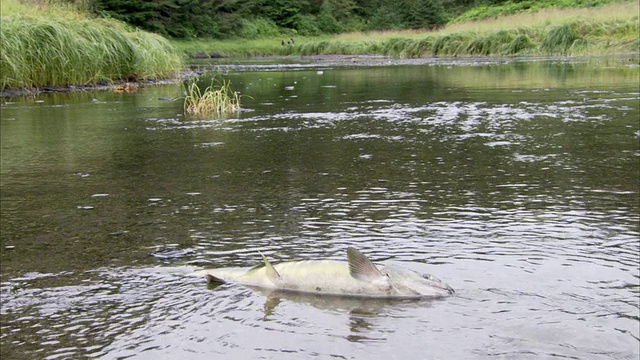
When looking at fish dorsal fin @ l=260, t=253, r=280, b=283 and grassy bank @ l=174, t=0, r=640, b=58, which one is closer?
fish dorsal fin @ l=260, t=253, r=280, b=283

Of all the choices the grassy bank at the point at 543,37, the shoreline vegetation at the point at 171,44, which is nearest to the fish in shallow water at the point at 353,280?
the shoreline vegetation at the point at 171,44

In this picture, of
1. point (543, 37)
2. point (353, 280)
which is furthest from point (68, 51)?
point (543, 37)

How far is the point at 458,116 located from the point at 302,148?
3004 mm

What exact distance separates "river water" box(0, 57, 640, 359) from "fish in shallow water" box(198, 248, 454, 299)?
0.06 meters

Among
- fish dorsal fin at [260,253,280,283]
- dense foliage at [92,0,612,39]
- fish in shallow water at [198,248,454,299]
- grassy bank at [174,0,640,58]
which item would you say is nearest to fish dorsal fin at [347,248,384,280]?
fish in shallow water at [198,248,454,299]

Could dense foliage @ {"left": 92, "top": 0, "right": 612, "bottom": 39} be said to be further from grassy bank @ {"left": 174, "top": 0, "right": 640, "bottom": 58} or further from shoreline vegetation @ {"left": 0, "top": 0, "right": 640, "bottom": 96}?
grassy bank @ {"left": 174, "top": 0, "right": 640, "bottom": 58}

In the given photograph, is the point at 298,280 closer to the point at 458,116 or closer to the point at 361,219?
the point at 361,219

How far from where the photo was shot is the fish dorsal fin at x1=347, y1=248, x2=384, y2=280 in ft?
8.62

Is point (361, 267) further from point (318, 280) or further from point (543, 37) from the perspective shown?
point (543, 37)

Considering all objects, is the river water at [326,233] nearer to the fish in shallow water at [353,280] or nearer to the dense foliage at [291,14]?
the fish in shallow water at [353,280]

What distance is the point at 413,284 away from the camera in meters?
2.76

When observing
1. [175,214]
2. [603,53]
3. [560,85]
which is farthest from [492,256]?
[603,53]

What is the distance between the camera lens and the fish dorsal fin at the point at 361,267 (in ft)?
8.62

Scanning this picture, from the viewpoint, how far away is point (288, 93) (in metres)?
14.8
